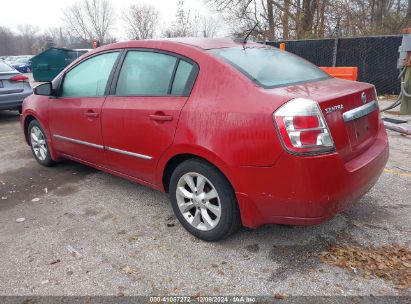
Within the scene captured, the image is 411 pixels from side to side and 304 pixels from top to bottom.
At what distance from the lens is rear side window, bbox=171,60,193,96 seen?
9.65ft

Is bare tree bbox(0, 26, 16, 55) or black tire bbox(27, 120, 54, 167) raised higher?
bare tree bbox(0, 26, 16, 55)

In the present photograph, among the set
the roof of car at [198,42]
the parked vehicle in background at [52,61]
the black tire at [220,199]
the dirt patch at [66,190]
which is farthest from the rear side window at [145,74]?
the parked vehicle in background at [52,61]

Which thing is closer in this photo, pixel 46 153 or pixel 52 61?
pixel 46 153

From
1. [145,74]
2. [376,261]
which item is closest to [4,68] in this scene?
[145,74]

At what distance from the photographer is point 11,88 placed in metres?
8.00

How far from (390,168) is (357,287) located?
264 cm

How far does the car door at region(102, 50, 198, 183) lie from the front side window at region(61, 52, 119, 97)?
221mm

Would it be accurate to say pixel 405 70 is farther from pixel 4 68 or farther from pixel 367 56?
pixel 4 68

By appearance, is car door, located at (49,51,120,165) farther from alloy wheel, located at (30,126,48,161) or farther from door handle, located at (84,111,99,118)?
alloy wheel, located at (30,126,48,161)

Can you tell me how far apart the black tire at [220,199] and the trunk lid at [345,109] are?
755 mm

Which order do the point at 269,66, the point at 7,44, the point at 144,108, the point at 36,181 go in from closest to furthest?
the point at 269,66 → the point at 144,108 → the point at 36,181 → the point at 7,44

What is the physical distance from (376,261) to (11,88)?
8.04m

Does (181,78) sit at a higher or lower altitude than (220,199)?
higher

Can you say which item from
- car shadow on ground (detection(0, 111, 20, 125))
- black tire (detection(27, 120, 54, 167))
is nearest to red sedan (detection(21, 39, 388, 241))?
black tire (detection(27, 120, 54, 167))
